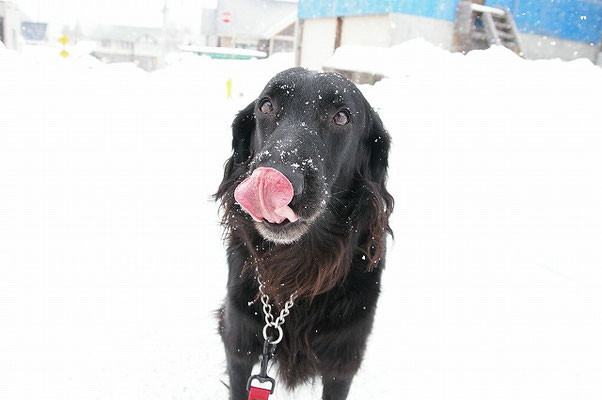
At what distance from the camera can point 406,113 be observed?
28.7 feet

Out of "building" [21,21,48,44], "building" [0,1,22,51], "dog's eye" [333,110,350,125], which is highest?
"building" [21,21,48,44]

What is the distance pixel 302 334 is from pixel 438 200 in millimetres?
3823

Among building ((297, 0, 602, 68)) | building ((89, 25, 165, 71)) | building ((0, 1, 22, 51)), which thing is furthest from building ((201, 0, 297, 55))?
building ((297, 0, 602, 68))

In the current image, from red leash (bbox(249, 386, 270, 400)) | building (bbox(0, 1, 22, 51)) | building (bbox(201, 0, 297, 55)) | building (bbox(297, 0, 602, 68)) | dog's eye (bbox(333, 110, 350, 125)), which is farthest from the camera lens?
building (bbox(201, 0, 297, 55))

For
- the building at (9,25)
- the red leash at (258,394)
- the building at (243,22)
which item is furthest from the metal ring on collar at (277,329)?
the building at (243,22)

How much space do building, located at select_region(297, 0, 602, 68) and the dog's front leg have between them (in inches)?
492

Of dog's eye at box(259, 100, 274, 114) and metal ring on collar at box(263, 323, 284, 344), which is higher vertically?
dog's eye at box(259, 100, 274, 114)

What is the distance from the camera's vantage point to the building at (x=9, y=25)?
25.1 metres

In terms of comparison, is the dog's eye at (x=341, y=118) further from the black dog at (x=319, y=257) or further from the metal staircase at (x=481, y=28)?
the metal staircase at (x=481, y=28)

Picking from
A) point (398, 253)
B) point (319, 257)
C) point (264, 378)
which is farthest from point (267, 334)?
point (398, 253)

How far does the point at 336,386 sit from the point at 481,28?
13.5 metres

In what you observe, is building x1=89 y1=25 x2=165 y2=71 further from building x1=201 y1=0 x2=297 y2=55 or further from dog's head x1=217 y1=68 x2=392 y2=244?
dog's head x1=217 y1=68 x2=392 y2=244

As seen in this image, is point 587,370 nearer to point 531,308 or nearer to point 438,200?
point 531,308

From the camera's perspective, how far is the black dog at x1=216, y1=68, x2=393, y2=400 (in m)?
2.24
